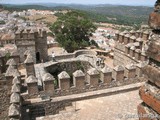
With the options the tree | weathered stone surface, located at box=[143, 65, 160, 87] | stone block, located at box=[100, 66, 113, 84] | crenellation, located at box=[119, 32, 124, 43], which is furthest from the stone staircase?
the tree

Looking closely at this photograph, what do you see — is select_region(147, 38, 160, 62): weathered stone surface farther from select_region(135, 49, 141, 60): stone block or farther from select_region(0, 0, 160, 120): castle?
select_region(135, 49, 141, 60): stone block

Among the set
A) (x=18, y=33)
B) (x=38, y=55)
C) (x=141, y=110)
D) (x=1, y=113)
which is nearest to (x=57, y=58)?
(x=38, y=55)

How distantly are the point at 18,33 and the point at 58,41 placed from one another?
922cm

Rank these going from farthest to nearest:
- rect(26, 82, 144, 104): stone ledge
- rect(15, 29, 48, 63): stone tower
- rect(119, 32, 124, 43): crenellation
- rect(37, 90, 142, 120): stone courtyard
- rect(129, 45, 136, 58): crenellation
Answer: rect(119, 32, 124, 43): crenellation < rect(15, 29, 48, 63): stone tower < rect(129, 45, 136, 58): crenellation < rect(26, 82, 144, 104): stone ledge < rect(37, 90, 142, 120): stone courtyard

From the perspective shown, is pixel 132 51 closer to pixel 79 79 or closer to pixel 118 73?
pixel 118 73

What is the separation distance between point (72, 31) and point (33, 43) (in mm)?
8867

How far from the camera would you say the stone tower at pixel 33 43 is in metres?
13.9

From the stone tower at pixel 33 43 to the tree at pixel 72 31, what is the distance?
6605 millimetres

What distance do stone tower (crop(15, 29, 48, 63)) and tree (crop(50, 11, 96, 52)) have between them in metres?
6.61

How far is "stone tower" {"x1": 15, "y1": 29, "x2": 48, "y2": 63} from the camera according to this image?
45.7 feet

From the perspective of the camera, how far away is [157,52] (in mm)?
2189

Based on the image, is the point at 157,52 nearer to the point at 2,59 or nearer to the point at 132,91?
the point at 132,91

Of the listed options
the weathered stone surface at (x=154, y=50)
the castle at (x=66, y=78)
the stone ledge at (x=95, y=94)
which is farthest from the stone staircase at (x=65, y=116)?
the weathered stone surface at (x=154, y=50)

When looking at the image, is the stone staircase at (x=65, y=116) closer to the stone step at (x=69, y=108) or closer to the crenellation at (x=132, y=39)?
the stone step at (x=69, y=108)
